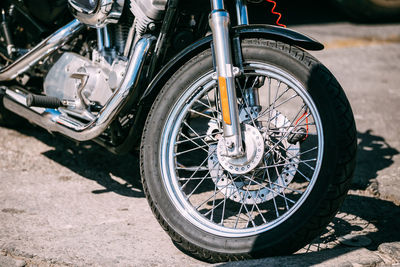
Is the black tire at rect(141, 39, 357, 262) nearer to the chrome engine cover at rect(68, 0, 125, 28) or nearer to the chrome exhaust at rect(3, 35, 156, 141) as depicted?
the chrome exhaust at rect(3, 35, 156, 141)

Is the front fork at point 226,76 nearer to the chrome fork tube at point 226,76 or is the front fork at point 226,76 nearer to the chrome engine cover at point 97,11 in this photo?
the chrome fork tube at point 226,76

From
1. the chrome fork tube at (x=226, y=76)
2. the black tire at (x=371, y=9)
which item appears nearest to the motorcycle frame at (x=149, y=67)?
the chrome fork tube at (x=226, y=76)

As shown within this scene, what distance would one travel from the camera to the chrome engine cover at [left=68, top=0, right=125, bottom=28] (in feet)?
8.29

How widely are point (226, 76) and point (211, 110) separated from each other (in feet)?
1.40

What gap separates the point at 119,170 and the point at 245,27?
1490mm

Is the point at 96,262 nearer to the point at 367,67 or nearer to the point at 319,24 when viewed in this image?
the point at 367,67

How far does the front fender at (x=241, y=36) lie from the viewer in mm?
2088

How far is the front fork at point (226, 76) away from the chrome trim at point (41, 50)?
1.06 metres

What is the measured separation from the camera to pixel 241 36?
2.21 meters

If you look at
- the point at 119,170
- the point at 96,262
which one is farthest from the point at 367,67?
the point at 96,262

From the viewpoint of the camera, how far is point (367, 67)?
542 cm

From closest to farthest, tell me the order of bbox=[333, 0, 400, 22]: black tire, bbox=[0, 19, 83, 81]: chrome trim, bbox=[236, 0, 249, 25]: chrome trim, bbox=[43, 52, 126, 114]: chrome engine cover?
1. bbox=[236, 0, 249, 25]: chrome trim
2. bbox=[43, 52, 126, 114]: chrome engine cover
3. bbox=[0, 19, 83, 81]: chrome trim
4. bbox=[333, 0, 400, 22]: black tire

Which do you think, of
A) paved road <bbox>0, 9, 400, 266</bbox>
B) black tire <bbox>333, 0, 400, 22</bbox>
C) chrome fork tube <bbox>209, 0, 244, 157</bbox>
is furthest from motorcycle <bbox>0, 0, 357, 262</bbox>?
black tire <bbox>333, 0, 400, 22</bbox>

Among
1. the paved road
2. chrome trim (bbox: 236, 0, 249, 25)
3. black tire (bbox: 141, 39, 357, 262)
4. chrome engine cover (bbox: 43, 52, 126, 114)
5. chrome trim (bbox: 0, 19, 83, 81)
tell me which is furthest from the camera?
chrome trim (bbox: 0, 19, 83, 81)
